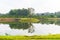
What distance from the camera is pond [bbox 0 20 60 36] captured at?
13.7 feet

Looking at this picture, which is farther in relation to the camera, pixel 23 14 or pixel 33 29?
pixel 33 29

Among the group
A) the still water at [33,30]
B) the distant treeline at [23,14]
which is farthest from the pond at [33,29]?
the distant treeline at [23,14]

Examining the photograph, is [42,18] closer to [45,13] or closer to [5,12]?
[45,13]

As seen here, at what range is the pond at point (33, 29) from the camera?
4168mm

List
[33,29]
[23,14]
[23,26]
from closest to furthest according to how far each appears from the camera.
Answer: [23,14]
[33,29]
[23,26]

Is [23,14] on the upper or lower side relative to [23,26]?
upper

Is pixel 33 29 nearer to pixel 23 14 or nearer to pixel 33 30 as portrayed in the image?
pixel 33 30

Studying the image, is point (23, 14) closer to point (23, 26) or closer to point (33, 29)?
point (33, 29)

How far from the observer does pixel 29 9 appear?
167 inches

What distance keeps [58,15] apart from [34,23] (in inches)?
30.4

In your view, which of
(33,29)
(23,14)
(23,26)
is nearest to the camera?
(23,14)

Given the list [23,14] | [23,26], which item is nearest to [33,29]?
[23,14]

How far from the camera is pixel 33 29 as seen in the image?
4418 mm

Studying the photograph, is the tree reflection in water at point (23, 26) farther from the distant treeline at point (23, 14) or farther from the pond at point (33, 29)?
the distant treeline at point (23, 14)
